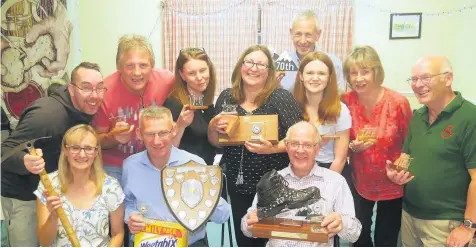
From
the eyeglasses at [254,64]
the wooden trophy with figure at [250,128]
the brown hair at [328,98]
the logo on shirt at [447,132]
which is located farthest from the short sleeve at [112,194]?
the logo on shirt at [447,132]

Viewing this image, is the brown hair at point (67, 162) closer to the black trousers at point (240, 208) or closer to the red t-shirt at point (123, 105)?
the red t-shirt at point (123, 105)

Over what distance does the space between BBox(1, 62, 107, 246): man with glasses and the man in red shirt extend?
0.48 feet

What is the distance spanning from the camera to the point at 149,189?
2.48 metres

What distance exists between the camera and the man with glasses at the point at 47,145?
251cm

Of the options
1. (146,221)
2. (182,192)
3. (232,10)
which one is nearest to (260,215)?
(182,192)

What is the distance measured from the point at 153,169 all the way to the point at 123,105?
549 mm

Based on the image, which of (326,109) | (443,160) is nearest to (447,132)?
(443,160)

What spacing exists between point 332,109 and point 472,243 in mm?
1088

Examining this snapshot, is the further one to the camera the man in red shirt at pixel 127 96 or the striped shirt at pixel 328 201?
the man in red shirt at pixel 127 96

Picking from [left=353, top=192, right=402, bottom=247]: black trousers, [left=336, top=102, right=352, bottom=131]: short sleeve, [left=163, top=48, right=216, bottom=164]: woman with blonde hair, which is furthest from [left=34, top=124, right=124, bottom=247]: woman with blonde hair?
[left=353, top=192, right=402, bottom=247]: black trousers

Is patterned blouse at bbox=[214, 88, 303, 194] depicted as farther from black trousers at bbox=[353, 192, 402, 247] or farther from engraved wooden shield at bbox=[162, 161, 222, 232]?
black trousers at bbox=[353, 192, 402, 247]

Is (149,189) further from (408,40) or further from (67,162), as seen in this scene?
(408,40)

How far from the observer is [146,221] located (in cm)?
225

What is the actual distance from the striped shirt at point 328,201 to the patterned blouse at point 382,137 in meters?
0.54
